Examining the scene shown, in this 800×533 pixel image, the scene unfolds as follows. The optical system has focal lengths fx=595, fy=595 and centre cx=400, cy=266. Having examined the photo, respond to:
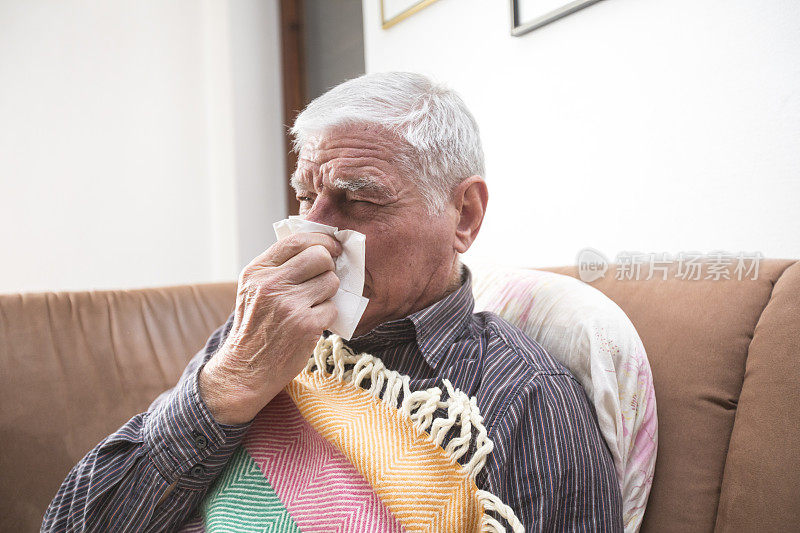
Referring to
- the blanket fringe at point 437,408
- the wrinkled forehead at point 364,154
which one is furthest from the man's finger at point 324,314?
the wrinkled forehead at point 364,154

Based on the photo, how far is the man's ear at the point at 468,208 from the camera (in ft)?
3.52

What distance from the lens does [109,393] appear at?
1.49 metres

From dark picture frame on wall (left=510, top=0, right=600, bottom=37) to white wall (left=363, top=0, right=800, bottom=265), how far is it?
0.03 m

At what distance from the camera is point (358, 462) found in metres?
0.86

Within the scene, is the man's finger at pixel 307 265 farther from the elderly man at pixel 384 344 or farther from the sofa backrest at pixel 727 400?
the sofa backrest at pixel 727 400

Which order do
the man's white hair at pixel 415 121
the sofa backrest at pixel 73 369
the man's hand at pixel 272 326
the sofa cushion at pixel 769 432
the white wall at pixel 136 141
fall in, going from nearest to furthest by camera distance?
the sofa cushion at pixel 769 432 → the man's hand at pixel 272 326 → the man's white hair at pixel 415 121 → the sofa backrest at pixel 73 369 → the white wall at pixel 136 141

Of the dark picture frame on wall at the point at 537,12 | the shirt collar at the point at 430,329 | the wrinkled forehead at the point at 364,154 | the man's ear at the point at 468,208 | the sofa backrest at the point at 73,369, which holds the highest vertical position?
the dark picture frame on wall at the point at 537,12

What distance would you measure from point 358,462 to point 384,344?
220 millimetres

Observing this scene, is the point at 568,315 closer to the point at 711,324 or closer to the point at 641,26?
the point at 711,324

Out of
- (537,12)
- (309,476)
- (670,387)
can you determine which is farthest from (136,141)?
(670,387)

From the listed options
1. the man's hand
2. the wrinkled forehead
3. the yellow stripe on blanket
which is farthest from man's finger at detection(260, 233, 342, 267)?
the yellow stripe on blanket

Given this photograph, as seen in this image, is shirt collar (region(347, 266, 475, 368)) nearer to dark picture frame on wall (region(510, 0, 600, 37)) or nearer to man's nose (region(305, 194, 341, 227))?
man's nose (region(305, 194, 341, 227))

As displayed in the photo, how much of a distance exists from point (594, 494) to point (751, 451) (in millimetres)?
217

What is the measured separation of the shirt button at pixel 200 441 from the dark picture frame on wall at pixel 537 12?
1.23 meters
